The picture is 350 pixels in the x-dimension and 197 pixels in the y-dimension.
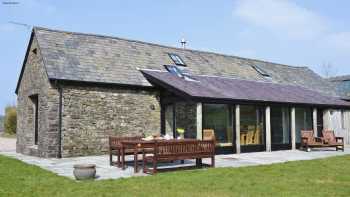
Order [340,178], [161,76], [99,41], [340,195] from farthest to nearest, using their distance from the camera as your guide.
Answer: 1. [99,41]
2. [161,76]
3. [340,178]
4. [340,195]

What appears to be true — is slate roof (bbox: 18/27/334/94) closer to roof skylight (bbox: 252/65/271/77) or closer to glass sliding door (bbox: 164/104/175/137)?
roof skylight (bbox: 252/65/271/77)

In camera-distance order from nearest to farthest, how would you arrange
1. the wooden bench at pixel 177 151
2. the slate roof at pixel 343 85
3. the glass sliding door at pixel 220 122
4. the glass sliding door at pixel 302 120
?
the wooden bench at pixel 177 151, the glass sliding door at pixel 220 122, the glass sliding door at pixel 302 120, the slate roof at pixel 343 85

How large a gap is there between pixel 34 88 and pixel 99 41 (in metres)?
3.81

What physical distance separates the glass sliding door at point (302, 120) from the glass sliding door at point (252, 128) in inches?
117

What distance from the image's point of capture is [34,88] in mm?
16453

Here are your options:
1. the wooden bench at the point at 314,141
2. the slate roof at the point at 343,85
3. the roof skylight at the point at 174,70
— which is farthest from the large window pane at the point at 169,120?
the slate roof at the point at 343,85

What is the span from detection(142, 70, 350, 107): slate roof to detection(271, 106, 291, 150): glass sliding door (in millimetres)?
802

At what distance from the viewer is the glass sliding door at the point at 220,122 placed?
16234 mm

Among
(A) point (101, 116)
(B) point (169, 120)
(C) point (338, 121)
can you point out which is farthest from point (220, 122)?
(C) point (338, 121)

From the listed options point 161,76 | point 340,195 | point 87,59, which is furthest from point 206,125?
point 340,195

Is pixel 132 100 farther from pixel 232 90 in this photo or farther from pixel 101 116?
pixel 232 90

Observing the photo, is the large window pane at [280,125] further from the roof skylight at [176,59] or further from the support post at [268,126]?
the roof skylight at [176,59]

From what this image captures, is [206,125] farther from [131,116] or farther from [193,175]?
[193,175]

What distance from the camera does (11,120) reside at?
39.3 m
